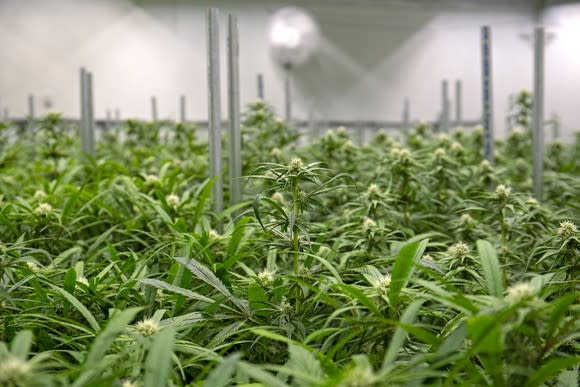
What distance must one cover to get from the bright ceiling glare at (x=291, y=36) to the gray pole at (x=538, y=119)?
4.60 m

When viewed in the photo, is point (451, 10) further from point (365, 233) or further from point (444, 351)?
point (444, 351)

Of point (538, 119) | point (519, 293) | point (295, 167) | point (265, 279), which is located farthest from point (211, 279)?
point (538, 119)

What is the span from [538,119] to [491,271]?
1.09 metres

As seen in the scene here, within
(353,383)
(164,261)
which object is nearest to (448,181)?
(164,261)

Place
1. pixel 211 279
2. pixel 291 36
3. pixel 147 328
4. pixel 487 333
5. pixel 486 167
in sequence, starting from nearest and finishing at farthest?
1. pixel 487 333
2. pixel 147 328
3. pixel 211 279
4. pixel 486 167
5. pixel 291 36

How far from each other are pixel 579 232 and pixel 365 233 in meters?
0.36

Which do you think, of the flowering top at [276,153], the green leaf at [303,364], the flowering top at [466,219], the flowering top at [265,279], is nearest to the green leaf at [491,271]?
the green leaf at [303,364]

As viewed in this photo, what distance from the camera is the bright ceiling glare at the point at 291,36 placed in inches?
242

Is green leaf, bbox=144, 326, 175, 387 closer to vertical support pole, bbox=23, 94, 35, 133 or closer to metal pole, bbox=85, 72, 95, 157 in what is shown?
metal pole, bbox=85, 72, 95, 157

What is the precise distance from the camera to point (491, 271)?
73 centimetres


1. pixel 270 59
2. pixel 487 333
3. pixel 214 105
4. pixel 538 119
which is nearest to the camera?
pixel 487 333

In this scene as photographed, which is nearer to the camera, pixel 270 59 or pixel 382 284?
pixel 382 284

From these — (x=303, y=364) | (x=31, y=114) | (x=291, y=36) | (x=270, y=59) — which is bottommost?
(x=303, y=364)

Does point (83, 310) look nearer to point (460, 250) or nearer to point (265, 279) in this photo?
point (265, 279)
